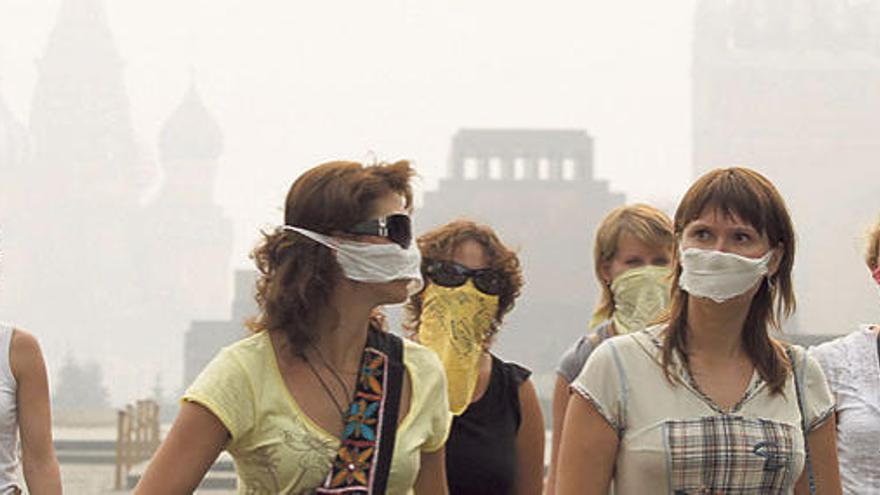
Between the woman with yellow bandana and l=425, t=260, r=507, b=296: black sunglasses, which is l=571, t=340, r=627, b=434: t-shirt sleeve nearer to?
the woman with yellow bandana

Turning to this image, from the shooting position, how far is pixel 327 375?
2.52 meters

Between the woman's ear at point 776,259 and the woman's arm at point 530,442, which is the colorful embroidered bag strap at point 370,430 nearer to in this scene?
the woman's ear at point 776,259

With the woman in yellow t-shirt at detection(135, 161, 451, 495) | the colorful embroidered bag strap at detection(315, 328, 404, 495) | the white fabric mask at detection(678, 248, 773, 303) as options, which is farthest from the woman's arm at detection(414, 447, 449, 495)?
the white fabric mask at detection(678, 248, 773, 303)

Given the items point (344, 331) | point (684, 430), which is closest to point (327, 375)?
point (344, 331)

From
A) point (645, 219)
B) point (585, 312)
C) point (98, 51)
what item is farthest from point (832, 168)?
point (645, 219)

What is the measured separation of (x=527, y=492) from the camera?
3.42 m

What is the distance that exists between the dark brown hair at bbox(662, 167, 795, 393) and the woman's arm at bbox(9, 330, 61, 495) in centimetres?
138

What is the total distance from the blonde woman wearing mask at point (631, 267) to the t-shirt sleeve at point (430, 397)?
1.12 metres

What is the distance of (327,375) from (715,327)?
26.4 inches

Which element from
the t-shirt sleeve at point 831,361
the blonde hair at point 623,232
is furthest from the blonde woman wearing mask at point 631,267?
the t-shirt sleeve at point 831,361

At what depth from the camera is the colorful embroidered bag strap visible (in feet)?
7.87

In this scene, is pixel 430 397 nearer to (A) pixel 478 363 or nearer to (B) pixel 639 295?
(A) pixel 478 363

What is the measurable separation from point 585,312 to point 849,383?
38659mm

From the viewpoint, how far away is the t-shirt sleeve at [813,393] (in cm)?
260
